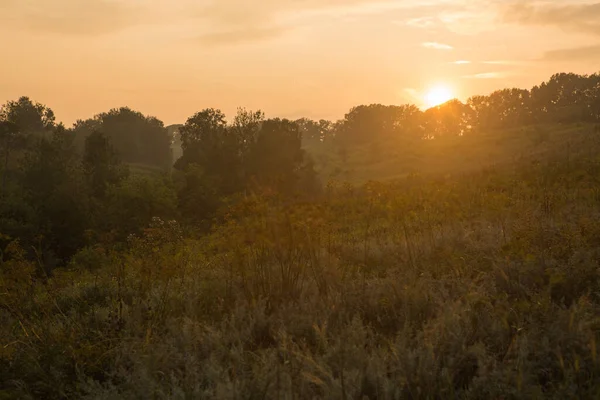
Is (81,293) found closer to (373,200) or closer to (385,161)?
(373,200)

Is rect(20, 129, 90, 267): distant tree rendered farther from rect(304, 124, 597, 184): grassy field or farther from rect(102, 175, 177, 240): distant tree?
rect(304, 124, 597, 184): grassy field

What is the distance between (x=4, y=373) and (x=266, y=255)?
2.95 metres

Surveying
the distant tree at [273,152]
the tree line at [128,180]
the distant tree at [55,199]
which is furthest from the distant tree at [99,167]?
the distant tree at [273,152]

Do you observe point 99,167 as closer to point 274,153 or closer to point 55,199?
point 55,199

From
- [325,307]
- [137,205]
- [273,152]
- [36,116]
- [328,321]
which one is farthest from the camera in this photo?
[36,116]

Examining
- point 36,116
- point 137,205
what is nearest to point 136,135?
point 36,116

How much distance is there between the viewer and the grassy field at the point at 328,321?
11.0ft

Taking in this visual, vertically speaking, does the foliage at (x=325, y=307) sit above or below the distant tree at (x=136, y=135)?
below

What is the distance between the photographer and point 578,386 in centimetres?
306

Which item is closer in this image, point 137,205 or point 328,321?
point 328,321

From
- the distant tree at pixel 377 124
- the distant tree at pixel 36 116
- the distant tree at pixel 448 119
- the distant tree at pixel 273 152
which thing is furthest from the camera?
the distant tree at pixel 448 119

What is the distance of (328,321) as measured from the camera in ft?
15.1

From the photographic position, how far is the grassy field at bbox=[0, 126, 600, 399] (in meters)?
3.35

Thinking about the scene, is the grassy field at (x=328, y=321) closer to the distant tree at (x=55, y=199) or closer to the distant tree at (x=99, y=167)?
the distant tree at (x=55, y=199)
